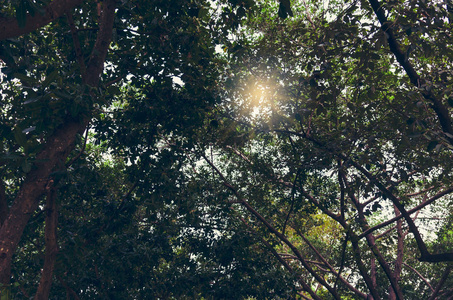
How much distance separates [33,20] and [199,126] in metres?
4.15

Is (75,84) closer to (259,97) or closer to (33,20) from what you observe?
(33,20)

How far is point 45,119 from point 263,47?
4632 mm

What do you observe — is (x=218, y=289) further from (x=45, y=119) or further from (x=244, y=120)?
(x=45, y=119)

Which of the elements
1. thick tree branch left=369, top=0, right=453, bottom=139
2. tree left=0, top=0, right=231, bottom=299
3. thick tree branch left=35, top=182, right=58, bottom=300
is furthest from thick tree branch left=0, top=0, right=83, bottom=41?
thick tree branch left=369, top=0, right=453, bottom=139

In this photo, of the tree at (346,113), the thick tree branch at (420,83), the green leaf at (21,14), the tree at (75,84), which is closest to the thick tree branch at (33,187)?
the tree at (75,84)

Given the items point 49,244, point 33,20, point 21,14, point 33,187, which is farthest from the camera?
point 49,244

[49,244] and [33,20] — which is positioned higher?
[33,20]

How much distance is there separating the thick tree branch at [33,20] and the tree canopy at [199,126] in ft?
0.04

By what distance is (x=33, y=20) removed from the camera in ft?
9.41

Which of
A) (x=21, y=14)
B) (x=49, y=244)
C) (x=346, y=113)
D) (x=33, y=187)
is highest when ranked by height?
(x=346, y=113)

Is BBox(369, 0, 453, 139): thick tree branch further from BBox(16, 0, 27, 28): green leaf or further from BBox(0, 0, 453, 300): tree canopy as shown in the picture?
BBox(16, 0, 27, 28): green leaf

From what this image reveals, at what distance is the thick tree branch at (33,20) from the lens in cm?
274

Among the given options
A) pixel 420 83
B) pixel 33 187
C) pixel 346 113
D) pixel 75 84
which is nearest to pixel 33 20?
pixel 75 84

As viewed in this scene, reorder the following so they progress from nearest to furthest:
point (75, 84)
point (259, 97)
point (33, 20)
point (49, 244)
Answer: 1. point (33, 20)
2. point (49, 244)
3. point (75, 84)
4. point (259, 97)
